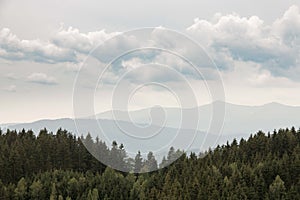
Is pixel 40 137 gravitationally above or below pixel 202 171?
above

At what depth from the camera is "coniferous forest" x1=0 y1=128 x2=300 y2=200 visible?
91275 mm

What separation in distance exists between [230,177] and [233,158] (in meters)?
23.1

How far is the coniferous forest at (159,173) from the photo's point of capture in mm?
91275

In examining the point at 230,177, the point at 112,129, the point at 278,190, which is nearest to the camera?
the point at 112,129

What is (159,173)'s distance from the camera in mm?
114125

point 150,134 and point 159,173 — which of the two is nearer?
point 150,134

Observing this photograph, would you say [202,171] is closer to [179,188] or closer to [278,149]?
[179,188]

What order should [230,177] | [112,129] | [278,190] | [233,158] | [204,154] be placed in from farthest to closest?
[204,154]
[233,158]
[230,177]
[278,190]
[112,129]

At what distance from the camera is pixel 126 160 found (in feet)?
435

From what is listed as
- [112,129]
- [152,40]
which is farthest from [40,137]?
[152,40]

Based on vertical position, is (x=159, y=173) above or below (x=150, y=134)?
below

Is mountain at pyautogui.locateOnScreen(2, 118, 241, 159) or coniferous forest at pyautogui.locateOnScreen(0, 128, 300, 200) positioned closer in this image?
mountain at pyautogui.locateOnScreen(2, 118, 241, 159)

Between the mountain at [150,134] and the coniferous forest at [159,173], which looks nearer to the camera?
the mountain at [150,134]

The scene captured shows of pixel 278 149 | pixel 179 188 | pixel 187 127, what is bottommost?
pixel 179 188
